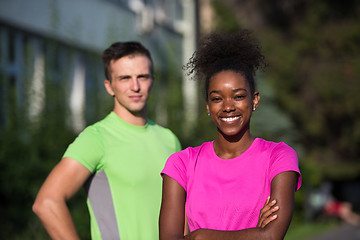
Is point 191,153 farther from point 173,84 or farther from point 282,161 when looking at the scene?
point 173,84

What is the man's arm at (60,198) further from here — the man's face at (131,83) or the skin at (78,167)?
the man's face at (131,83)

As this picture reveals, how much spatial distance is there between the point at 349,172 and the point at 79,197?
16.7 m

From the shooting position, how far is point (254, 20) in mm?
25703

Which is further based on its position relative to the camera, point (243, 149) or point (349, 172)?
point (349, 172)

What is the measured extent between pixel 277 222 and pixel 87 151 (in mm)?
1257

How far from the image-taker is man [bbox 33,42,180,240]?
11.4 feet

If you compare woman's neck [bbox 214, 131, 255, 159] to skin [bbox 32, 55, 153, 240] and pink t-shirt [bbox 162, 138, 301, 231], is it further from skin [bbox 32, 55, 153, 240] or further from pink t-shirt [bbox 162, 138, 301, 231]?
skin [bbox 32, 55, 153, 240]

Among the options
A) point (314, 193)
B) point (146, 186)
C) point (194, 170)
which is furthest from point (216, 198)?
point (314, 193)

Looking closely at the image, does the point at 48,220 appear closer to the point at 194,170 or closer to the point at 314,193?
the point at 194,170

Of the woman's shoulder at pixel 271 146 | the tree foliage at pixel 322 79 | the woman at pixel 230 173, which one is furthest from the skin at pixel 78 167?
the tree foliage at pixel 322 79

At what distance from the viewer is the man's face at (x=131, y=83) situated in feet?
12.6

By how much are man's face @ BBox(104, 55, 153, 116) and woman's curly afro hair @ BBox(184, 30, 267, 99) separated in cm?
75

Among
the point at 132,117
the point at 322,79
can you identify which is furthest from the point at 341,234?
the point at 132,117

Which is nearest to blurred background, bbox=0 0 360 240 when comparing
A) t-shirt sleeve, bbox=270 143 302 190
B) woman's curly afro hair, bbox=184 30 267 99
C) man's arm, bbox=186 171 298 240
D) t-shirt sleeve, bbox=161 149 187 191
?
woman's curly afro hair, bbox=184 30 267 99
